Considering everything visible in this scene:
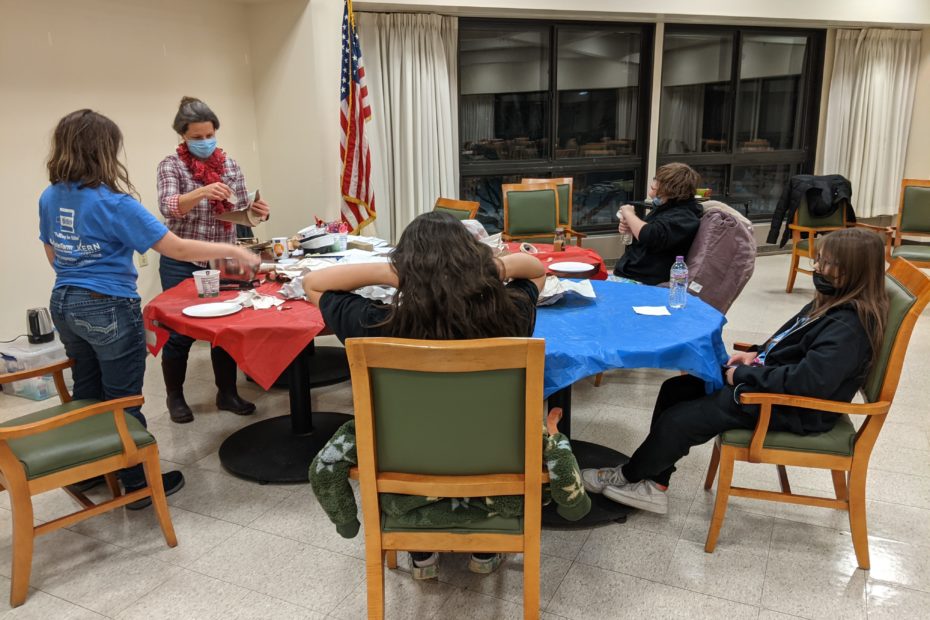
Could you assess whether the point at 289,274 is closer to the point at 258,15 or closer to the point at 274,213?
the point at 274,213

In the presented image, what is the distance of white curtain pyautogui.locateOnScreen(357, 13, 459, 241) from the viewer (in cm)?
516

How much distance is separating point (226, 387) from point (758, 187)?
613 centimetres

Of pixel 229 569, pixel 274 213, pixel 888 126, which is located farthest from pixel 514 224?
pixel 888 126

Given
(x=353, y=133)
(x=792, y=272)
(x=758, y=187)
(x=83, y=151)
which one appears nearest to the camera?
(x=83, y=151)

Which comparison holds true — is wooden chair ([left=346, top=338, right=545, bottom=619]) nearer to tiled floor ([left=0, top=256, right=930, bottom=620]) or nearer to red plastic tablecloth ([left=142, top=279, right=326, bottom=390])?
tiled floor ([left=0, top=256, right=930, bottom=620])

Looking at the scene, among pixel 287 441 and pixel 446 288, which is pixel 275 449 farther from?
pixel 446 288

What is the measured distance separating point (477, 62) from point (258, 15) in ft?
6.29

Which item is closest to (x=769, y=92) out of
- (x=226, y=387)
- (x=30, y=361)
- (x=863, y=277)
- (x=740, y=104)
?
(x=740, y=104)

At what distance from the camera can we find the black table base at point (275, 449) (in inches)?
106

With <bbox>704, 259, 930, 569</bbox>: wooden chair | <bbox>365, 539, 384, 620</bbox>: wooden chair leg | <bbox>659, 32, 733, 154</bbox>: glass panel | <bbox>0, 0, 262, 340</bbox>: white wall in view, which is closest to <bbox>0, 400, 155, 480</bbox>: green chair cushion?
<bbox>365, 539, 384, 620</bbox>: wooden chair leg

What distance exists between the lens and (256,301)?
2527mm

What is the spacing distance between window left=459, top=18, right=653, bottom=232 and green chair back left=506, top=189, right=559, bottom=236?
1.17 metres

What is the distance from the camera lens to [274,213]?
16.5ft

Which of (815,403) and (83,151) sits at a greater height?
(83,151)
